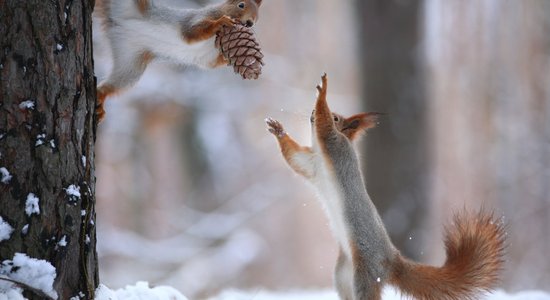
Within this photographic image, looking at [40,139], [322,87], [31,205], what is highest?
[322,87]

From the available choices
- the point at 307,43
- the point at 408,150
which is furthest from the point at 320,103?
the point at 307,43

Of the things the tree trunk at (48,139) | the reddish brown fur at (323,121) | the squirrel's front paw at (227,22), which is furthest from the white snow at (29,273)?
the reddish brown fur at (323,121)

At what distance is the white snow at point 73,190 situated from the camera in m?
1.90

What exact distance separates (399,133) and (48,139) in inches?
182

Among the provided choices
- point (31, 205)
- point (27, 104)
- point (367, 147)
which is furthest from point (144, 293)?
point (367, 147)

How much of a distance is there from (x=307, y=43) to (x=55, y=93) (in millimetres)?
9766

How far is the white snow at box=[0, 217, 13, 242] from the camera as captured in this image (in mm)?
1780

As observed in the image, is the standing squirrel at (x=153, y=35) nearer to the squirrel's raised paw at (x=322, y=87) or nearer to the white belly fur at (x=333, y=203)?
the squirrel's raised paw at (x=322, y=87)

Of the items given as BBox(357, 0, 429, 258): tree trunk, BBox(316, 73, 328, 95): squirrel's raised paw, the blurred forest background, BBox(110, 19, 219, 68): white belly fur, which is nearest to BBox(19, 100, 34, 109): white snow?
BBox(110, 19, 219, 68): white belly fur

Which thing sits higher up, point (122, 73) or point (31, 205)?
point (122, 73)

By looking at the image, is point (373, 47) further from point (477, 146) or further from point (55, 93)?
point (55, 93)

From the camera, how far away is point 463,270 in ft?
8.37

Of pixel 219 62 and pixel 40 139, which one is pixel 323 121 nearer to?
pixel 219 62

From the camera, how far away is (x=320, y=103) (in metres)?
2.84
